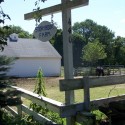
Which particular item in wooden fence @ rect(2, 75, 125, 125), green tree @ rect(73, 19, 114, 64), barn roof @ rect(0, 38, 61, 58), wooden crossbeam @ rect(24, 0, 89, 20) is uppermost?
green tree @ rect(73, 19, 114, 64)

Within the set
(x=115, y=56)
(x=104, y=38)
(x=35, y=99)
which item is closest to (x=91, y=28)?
(x=104, y=38)

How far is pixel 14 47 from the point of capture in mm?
44750

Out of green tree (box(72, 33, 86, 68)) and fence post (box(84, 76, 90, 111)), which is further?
green tree (box(72, 33, 86, 68))

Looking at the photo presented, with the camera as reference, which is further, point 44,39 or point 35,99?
point 35,99

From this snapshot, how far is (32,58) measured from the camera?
43500mm

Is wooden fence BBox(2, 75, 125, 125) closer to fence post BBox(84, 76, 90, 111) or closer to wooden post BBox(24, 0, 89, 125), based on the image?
fence post BBox(84, 76, 90, 111)

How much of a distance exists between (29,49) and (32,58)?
89.8 inches

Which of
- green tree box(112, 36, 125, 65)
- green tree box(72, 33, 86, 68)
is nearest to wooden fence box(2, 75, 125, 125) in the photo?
green tree box(112, 36, 125, 65)

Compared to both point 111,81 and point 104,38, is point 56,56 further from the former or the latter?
point 104,38

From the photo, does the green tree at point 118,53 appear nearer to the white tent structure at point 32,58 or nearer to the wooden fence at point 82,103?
the white tent structure at point 32,58

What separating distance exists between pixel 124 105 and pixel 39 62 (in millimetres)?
38366

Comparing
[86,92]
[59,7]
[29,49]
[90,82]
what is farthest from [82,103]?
[29,49]

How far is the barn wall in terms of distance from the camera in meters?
42.0

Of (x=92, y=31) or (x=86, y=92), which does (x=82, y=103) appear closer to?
(x=86, y=92)
